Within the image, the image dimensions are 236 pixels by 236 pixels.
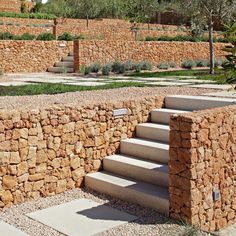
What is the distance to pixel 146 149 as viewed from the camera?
7.07 metres

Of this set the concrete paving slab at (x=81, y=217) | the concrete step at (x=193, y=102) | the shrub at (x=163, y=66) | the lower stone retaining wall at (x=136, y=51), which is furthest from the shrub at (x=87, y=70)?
the concrete paving slab at (x=81, y=217)

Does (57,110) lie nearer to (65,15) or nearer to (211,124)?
(211,124)

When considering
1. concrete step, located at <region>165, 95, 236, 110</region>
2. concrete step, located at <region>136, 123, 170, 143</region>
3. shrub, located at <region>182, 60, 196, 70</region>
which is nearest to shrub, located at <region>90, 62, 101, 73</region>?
shrub, located at <region>182, 60, 196, 70</region>

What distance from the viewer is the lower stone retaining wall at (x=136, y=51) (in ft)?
62.0

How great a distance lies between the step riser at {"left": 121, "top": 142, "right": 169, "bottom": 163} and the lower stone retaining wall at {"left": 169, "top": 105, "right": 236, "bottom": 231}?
3.52 feet

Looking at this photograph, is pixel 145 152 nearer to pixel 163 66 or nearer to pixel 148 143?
pixel 148 143

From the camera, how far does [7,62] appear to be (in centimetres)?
1877

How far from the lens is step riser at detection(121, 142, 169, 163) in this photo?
22.4 feet

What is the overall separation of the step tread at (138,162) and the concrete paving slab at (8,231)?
2178 millimetres

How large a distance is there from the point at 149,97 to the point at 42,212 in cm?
312

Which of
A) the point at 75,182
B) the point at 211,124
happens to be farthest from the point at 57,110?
the point at 211,124

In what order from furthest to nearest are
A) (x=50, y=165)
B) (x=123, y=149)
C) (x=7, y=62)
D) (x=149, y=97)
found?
(x=7, y=62) < (x=149, y=97) < (x=123, y=149) < (x=50, y=165)

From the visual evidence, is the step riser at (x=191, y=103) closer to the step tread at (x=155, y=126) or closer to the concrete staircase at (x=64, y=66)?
the step tread at (x=155, y=126)

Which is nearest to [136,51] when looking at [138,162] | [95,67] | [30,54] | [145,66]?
[145,66]
